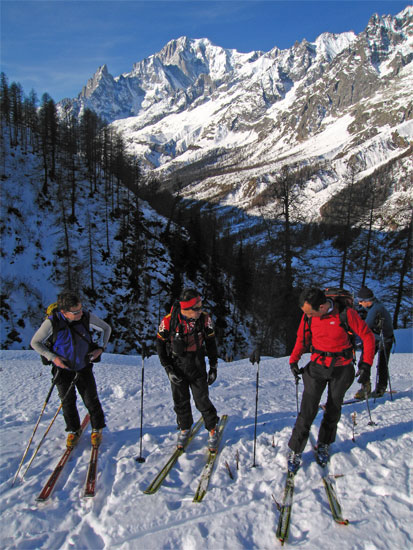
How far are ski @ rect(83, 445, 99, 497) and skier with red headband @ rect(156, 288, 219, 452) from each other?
1378mm

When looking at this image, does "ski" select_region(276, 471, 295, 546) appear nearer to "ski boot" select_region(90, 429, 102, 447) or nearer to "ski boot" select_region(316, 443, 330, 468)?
"ski boot" select_region(316, 443, 330, 468)

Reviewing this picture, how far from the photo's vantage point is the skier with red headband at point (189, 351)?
15.7 feet

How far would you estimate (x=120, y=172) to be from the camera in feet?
184

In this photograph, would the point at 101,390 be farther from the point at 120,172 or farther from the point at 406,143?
A: the point at 406,143

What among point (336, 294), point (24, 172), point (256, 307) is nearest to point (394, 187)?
point (256, 307)

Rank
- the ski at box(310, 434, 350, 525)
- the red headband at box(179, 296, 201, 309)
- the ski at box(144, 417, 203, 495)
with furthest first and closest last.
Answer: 1. the red headband at box(179, 296, 201, 309)
2. the ski at box(144, 417, 203, 495)
3. the ski at box(310, 434, 350, 525)

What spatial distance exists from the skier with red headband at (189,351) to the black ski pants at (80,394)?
1.41 m

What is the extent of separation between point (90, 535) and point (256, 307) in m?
40.9

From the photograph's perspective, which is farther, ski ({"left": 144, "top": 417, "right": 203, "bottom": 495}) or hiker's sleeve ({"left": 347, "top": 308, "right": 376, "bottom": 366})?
hiker's sleeve ({"left": 347, "top": 308, "right": 376, "bottom": 366})

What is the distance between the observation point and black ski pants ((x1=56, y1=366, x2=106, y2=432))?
16.5 feet

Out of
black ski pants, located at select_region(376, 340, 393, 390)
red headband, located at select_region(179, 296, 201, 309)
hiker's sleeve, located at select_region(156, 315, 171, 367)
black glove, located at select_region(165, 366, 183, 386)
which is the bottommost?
black ski pants, located at select_region(376, 340, 393, 390)

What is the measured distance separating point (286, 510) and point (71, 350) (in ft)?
12.9

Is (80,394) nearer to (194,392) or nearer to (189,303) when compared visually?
(194,392)

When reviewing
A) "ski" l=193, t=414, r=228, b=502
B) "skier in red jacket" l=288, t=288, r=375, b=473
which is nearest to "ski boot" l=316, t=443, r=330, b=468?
"skier in red jacket" l=288, t=288, r=375, b=473
